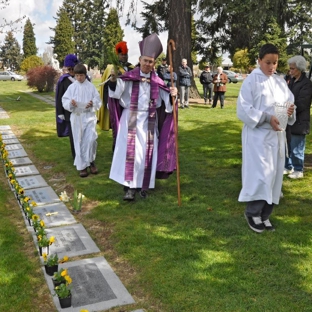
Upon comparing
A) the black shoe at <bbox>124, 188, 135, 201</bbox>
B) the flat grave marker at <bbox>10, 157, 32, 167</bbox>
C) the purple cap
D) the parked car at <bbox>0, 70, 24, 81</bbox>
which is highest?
the purple cap

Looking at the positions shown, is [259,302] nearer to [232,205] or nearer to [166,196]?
[232,205]

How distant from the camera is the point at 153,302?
3.46 metres

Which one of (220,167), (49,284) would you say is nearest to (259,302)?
(49,284)

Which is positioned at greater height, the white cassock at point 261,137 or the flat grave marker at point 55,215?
the white cassock at point 261,137

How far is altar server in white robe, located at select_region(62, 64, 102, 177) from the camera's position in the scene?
7.07 m

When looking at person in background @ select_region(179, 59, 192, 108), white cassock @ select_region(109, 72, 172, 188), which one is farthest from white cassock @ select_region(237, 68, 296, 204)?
person in background @ select_region(179, 59, 192, 108)

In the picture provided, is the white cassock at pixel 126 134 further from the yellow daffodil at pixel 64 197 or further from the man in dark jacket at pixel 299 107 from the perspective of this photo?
the man in dark jacket at pixel 299 107

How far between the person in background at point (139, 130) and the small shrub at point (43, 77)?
69.2 ft

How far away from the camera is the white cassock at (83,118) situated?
23.3ft

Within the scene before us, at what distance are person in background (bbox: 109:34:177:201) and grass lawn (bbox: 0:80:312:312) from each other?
388 millimetres

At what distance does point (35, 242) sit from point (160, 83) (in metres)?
2.75

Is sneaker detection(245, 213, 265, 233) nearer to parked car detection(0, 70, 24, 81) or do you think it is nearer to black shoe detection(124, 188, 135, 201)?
black shoe detection(124, 188, 135, 201)

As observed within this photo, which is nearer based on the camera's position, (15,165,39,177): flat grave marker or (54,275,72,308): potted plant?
(54,275,72,308): potted plant

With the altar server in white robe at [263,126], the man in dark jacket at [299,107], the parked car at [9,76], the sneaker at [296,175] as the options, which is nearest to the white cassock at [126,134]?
the altar server in white robe at [263,126]
